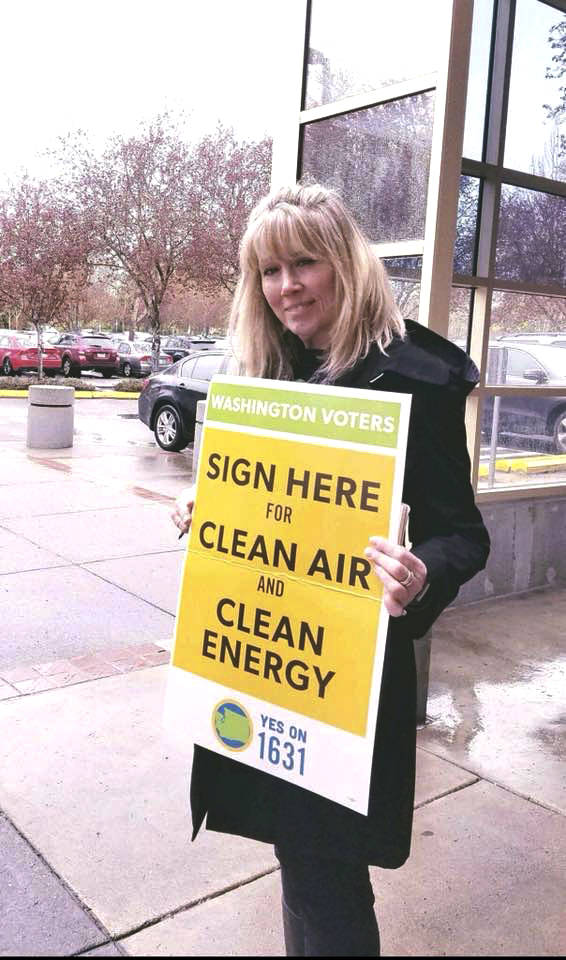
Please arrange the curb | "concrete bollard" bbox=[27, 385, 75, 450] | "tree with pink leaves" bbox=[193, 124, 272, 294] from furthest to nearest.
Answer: "tree with pink leaves" bbox=[193, 124, 272, 294]
the curb
"concrete bollard" bbox=[27, 385, 75, 450]

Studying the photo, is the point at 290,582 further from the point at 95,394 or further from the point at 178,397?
the point at 95,394

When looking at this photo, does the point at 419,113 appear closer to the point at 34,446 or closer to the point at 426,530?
the point at 426,530

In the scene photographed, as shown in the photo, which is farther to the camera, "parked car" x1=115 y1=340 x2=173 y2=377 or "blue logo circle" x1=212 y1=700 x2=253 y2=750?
"parked car" x1=115 y1=340 x2=173 y2=377

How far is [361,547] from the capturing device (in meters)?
1.66

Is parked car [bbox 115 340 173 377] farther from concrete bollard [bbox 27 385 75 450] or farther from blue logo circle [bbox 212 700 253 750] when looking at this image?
blue logo circle [bbox 212 700 253 750]

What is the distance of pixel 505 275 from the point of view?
16.3 ft

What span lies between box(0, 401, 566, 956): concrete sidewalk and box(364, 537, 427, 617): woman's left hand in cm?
106

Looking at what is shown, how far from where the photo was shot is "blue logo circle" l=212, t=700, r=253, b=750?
1.83m

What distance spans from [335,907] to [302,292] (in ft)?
3.92

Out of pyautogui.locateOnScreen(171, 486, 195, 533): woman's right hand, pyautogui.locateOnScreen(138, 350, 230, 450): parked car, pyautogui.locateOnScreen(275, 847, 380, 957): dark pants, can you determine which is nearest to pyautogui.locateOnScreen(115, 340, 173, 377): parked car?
pyautogui.locateOnScreen(138, 350, 230, 450): parked car

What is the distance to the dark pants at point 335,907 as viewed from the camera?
5.65 ft

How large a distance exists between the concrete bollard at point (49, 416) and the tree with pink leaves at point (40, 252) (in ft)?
41.4

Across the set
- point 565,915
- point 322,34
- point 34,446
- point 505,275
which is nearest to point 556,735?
point 565,915

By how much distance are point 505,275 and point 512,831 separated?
2971 millimetres
